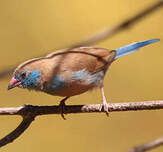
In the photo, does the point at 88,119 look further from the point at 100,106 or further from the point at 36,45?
the point at 100,106

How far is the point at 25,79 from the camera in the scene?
388cm

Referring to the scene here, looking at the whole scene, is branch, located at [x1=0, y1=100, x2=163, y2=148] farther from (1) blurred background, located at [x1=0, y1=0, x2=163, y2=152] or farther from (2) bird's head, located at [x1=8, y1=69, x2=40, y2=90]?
(1) blurred background, located at [x1=0, y1=0, x2=163, y2=152]

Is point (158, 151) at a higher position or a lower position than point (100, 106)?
lower

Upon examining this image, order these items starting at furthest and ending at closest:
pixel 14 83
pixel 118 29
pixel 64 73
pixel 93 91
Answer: pixel 93 91, pixel 64 73, pixel 14 83, pixel 118 29

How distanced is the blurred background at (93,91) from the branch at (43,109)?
166cm

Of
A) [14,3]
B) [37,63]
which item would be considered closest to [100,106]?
[37,63]

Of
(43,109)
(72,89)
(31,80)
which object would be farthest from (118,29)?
(31,80)

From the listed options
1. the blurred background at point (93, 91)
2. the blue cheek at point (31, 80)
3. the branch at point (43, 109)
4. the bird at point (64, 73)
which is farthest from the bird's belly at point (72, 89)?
the blurred background at point (93, 91)

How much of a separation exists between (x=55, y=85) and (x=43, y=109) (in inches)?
25.0

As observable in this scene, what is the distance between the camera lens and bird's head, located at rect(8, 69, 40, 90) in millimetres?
3850

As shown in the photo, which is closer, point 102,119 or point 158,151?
point 158,151

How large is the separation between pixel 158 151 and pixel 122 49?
1.46m

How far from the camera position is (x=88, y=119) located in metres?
5.29

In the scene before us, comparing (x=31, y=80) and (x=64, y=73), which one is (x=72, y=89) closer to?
(x=64, y=73)
